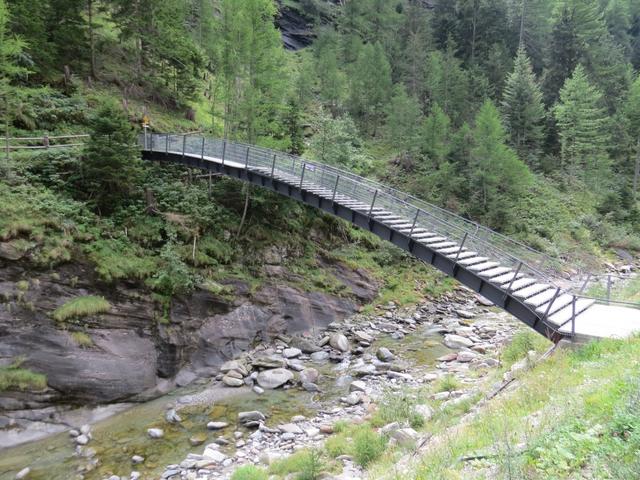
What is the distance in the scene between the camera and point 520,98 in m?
40.3

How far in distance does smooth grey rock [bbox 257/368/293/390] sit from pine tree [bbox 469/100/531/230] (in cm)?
2232

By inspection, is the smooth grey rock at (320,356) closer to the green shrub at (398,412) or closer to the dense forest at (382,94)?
the green shrub at (398,412)

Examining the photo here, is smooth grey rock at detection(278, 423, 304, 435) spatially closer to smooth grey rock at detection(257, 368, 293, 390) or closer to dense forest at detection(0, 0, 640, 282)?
smooth grey rock at detection(257, 368, 293, 390)

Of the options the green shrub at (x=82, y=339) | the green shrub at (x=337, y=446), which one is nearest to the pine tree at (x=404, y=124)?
the green shrub at (x=82, y=339)

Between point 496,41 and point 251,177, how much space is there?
144 feet

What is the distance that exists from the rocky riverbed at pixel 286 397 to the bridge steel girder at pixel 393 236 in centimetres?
244

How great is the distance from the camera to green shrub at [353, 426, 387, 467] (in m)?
8.38

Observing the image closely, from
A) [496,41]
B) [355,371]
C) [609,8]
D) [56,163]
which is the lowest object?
[355,371]

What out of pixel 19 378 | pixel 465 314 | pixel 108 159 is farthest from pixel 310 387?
pixel 465 314

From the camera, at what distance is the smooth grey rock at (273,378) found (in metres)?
14.3

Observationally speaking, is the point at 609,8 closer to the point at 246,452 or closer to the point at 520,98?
the point at 520,98

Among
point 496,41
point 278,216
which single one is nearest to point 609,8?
point 496,41

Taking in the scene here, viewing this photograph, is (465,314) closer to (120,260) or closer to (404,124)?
(120,260)

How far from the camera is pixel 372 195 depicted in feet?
51.7
